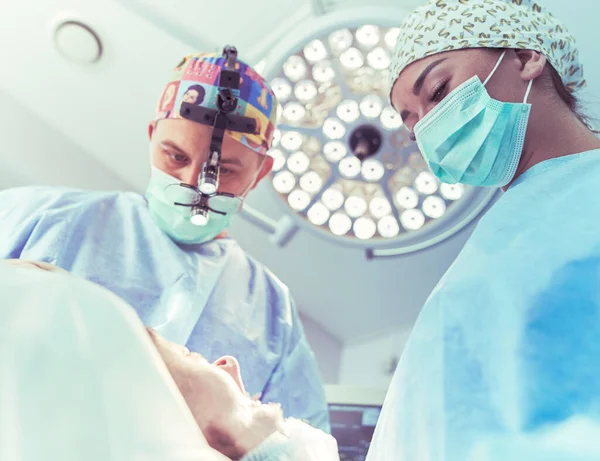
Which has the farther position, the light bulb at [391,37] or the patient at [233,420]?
the light bulb at [391,37]

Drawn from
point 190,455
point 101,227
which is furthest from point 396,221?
point 190,455

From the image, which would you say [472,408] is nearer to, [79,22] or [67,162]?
[79,22]

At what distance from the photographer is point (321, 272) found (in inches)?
95.3

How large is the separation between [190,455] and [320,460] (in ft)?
0.90

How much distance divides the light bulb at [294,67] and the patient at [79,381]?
1.13 metres

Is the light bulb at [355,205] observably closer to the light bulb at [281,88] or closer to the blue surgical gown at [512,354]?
the light bulb at [281,88]

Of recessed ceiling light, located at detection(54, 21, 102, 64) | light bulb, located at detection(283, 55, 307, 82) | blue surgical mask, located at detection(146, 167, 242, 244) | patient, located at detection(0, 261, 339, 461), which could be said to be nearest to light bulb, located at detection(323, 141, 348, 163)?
light bulb, located at detection(283, 55, 307, 82)

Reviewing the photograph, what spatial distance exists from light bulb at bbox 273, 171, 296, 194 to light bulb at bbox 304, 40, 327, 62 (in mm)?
329

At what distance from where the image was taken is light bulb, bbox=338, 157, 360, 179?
1.83m

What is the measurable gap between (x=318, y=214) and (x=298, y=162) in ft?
0.53

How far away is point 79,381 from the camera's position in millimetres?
632

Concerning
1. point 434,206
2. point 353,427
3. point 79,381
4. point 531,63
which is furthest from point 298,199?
point 79,381

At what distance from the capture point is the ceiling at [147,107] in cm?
194

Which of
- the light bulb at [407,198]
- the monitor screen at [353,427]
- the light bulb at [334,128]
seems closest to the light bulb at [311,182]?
the light bulb at [334,128]
